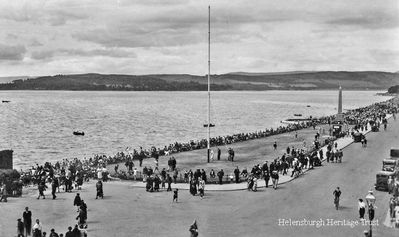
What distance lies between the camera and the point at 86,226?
21031 mm

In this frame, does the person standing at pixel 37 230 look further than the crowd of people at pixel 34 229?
Yes

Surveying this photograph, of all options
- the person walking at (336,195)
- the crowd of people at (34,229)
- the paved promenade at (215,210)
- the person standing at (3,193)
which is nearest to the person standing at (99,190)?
the paved promenade at (215,210)

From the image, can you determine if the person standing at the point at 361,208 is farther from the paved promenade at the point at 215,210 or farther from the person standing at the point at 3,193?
the person standing at the point at 3,193

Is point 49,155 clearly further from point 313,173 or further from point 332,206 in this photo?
point 332,206

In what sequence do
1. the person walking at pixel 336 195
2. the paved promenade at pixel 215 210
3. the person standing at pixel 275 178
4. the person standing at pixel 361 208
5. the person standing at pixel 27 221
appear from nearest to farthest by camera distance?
1. the person standing at pixel 27 221
2. the paved promenade at pixel 215 210
3. the person standing at pixel 361 208
4. the person walking at pixel 336 195
5. the person standing at pixel 275 178

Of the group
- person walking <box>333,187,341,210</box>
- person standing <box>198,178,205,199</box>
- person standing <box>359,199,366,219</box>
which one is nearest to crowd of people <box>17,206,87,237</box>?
person standing <box>198,178,205,199</box>

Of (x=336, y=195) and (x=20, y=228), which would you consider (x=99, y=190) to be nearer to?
(x=20, y=228)

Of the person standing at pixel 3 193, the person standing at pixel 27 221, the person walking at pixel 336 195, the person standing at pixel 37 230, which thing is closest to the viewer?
the person standing at pixel 37 230

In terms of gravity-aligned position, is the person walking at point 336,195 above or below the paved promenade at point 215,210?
above

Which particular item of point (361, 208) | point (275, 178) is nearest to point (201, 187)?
point (275, 178)

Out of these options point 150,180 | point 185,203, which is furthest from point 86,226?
point 150,180

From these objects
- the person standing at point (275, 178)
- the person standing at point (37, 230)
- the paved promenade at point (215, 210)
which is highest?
the person standing at point (275, 178)

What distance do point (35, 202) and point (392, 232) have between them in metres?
17.1

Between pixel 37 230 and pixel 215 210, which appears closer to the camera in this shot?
pixel 37 230
